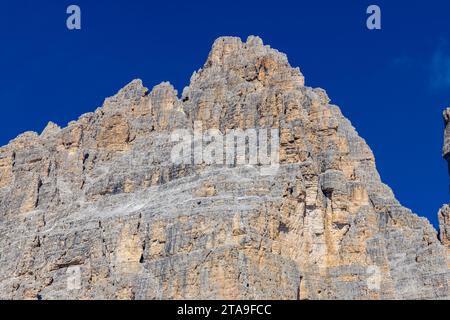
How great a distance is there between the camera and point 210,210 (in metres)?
124

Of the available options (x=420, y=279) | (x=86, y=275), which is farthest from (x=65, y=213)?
(x=420, y=279)

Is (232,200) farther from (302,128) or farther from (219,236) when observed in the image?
(302,128)

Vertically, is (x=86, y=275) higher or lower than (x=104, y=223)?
lower

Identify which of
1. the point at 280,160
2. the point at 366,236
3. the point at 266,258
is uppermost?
the point at 280,160

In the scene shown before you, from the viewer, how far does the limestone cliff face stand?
395 ft

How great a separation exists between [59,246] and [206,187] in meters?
24.3

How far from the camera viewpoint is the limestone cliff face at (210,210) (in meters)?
120

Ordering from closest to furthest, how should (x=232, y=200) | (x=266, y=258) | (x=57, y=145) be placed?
(x=266, y=258), (x=232, y=200), (x=57, y=145)

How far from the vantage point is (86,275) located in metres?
129

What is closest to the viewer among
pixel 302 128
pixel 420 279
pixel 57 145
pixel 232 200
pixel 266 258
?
pixel 266 258

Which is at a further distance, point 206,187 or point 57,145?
point 57,145

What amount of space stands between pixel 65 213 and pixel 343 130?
176 ft

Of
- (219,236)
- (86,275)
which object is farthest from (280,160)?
(86,275)

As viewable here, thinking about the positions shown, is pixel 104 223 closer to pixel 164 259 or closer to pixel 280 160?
pixel 164 259
